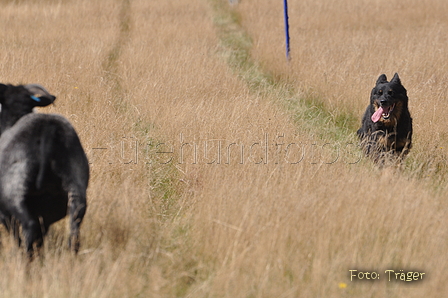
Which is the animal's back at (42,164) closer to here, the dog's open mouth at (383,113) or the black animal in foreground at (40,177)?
the black animal in foreground at (40,177)

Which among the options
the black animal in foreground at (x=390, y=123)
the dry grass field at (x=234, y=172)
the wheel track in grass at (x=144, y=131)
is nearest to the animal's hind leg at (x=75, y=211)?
the dry grass field at (x=234, y=172)

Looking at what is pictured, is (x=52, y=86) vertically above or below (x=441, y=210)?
below

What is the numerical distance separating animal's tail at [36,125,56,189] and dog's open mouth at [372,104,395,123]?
12.7 ft

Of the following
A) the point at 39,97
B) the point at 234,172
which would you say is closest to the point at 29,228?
the point at 39,97

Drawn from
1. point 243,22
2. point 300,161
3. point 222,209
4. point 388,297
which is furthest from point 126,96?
point 243,22

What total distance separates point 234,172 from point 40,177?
2.14 metres

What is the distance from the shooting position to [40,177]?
3260 millimetres

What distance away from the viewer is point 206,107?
7.33 metres

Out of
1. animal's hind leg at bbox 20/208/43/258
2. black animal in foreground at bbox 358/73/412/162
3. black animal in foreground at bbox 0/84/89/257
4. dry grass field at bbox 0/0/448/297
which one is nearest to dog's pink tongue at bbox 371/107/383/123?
black animal in foreground at bbox 358/73/412/162

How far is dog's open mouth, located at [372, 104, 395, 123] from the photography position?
6.03 m

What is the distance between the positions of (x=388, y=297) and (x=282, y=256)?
71 cm

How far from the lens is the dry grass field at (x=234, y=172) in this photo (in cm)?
333

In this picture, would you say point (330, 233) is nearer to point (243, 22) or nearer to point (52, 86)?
point (52, 86)

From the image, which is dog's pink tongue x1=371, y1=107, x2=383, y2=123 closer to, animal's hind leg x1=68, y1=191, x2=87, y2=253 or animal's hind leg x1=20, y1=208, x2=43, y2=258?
animal's hind leg x1=68, y1=191, x2=87, y2=253
